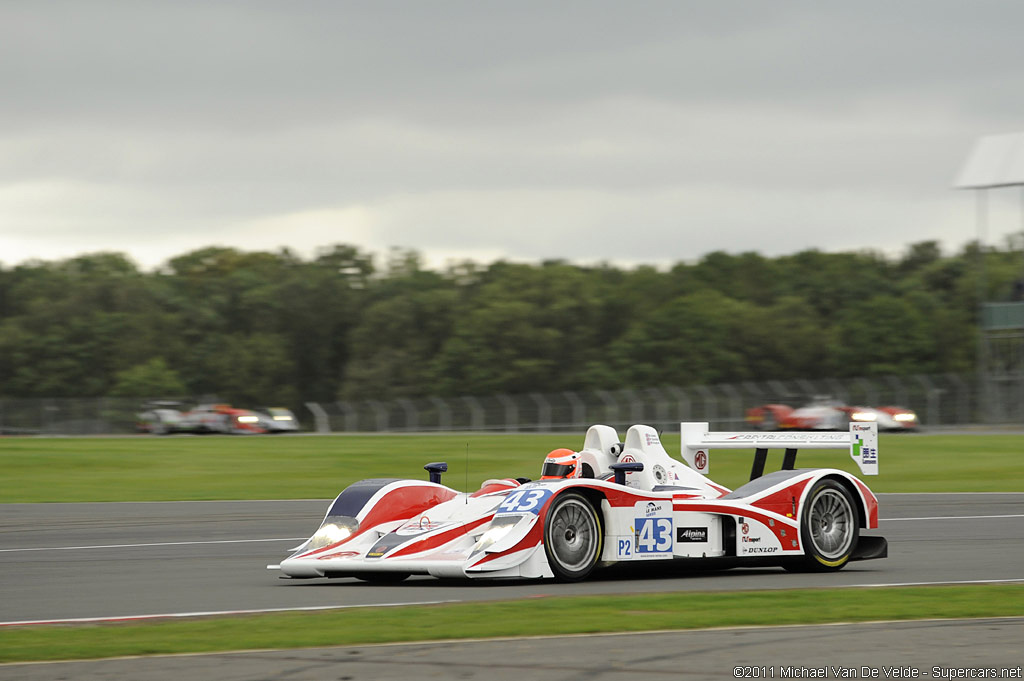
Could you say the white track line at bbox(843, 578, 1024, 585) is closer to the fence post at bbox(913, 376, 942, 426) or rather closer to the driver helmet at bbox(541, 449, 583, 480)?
the driver helmet at bbox(541, 449, 583, 480)

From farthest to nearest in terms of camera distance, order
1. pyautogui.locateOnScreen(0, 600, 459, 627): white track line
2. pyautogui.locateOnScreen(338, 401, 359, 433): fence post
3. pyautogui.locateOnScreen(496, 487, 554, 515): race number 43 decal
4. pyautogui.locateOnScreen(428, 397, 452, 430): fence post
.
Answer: pyautogui.locateOnScreen(338, 401, 359, 433): fence post, pyautogui.locateOnScreen(428, 397, 452, 430): fence post, pyautogui.locateOnScreen(496, 487, 554, 515): race number 43 decal, pyautogui.locateOnScreen(0, 600, 459, 627): white track line

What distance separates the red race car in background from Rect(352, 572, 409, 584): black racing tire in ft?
137

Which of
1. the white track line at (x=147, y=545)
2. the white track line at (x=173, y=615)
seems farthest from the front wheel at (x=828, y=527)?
the white track line at (x=147, y=545)

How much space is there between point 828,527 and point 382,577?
4441mm

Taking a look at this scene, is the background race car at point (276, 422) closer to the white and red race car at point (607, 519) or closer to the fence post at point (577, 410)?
the fence post at point (577, 410)

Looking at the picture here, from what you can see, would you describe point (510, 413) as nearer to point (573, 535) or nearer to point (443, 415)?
point (443, 415)

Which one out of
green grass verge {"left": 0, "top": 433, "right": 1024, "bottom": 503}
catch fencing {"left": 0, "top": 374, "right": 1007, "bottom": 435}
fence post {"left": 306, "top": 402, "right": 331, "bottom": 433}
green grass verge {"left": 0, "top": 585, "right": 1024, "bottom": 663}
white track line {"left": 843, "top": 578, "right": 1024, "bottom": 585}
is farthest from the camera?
fence post {"left": 306, "top": 402, "right": 331, "bottom": 433}

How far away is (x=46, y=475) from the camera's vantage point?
3522 cm

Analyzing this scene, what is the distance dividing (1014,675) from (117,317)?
94.0 m

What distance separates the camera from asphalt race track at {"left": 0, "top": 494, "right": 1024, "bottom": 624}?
11.2 meters

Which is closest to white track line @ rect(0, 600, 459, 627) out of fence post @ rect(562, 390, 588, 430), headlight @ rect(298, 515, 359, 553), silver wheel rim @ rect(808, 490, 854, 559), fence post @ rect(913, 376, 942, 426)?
headlight @ rect(298, 515, 359, 553)

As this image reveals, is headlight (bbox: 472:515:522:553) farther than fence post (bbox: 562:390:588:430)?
Result: No

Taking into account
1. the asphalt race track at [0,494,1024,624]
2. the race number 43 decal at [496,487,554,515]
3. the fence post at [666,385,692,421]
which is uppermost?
the fence post at [666,385,692,421]

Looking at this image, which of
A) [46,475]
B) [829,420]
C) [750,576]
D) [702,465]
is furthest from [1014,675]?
[829,420]
